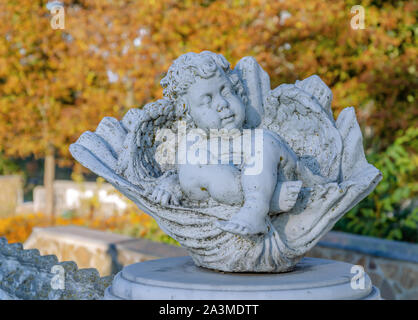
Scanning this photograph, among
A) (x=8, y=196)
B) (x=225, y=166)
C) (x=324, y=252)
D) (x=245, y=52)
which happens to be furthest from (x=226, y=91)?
(x=8, y=196)

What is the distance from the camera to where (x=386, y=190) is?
20.9 ft

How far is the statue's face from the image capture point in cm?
276

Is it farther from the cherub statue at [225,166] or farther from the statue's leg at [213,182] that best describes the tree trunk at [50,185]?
the statue's leg at [213,182]

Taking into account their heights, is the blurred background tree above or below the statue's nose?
above

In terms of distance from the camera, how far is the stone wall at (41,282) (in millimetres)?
3342

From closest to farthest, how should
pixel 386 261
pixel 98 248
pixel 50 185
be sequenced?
pixel 386 261 → pixel 98 248 → pixel 50 185

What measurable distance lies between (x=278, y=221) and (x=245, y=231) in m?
0.45

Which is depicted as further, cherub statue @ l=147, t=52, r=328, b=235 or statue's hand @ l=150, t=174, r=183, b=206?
statue's hand @ l=150, t=174, r=183, b=206

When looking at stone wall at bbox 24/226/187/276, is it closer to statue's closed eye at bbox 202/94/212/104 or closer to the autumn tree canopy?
the autumn tree canopy

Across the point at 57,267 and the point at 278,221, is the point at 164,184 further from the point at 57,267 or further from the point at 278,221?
the point at 57,267

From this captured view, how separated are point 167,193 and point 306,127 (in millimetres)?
978

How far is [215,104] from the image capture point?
2768 mm

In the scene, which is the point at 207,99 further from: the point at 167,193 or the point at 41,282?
the point at 41,282

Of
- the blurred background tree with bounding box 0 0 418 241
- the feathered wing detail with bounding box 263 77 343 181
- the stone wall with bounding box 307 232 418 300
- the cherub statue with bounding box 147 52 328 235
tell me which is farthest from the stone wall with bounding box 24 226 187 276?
the cherub statue with bounding box 147 52 328 235
